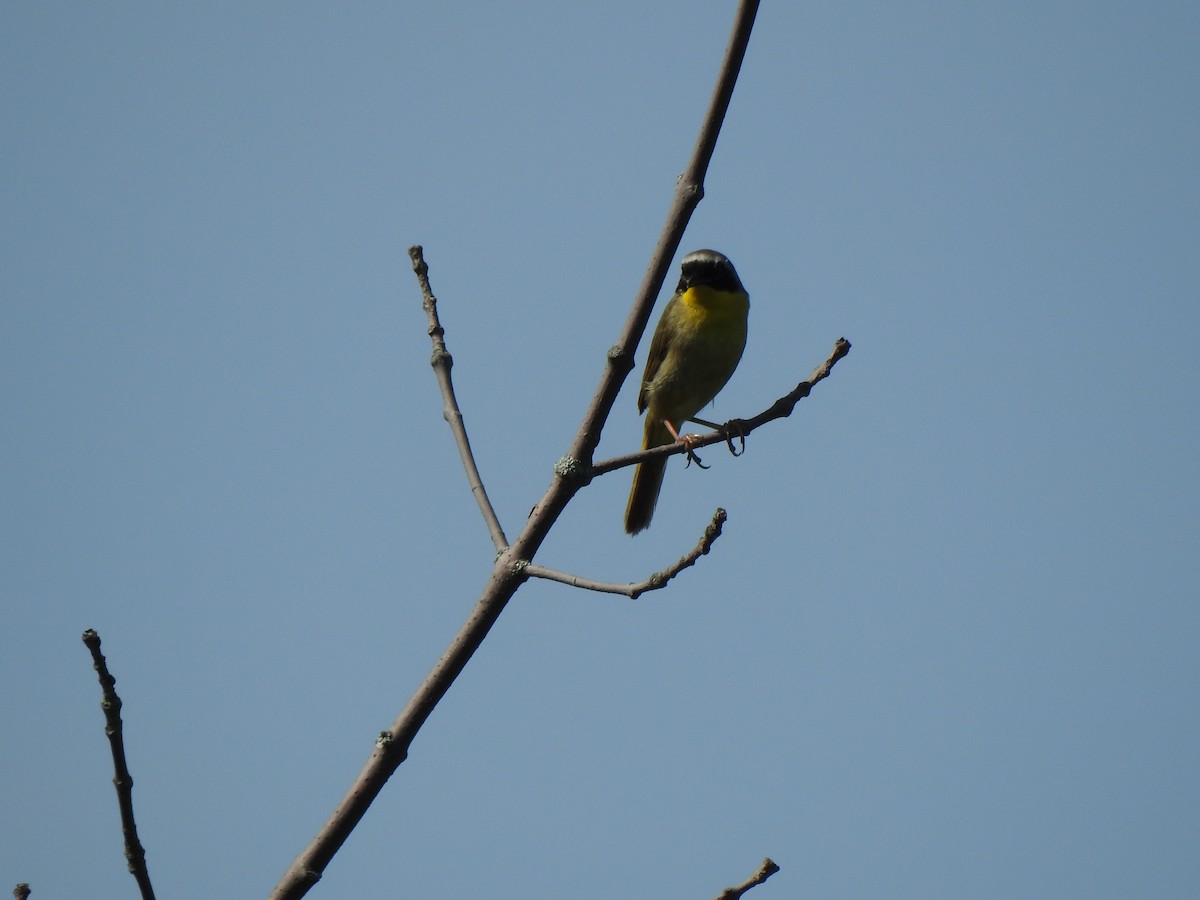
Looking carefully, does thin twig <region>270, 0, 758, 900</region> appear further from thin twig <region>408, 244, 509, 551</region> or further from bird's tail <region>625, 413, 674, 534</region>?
bird's tail <region>625, 413, 674, 534</region>

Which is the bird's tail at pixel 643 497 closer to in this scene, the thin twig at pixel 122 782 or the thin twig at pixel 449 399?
the thin twig at pixel 449 399

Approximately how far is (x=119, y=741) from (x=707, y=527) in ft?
4.42

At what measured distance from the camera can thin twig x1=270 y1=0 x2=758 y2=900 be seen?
216 cm

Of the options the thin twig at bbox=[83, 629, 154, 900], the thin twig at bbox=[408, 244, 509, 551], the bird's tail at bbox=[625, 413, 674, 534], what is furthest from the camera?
the bird's tail at bbox=[625, 413, 674, 534]

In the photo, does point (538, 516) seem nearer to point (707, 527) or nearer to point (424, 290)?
point (707, 527)

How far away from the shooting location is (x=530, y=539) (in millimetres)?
2488

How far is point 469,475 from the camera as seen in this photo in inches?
113

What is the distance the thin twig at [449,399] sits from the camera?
2.75 metres

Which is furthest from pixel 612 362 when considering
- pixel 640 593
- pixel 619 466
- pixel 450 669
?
pixel 450 669

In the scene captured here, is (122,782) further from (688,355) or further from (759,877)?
(688,355)

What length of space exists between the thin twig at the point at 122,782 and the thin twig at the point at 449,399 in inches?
38.2

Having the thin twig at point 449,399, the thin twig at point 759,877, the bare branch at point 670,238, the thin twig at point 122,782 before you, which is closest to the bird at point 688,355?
the thin twig at point 449,399

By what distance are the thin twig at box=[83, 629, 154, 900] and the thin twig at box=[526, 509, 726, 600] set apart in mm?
916

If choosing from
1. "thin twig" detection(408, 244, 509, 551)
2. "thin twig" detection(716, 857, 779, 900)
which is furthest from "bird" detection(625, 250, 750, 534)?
"thin twig" detection(716, 857, 779, 900)
